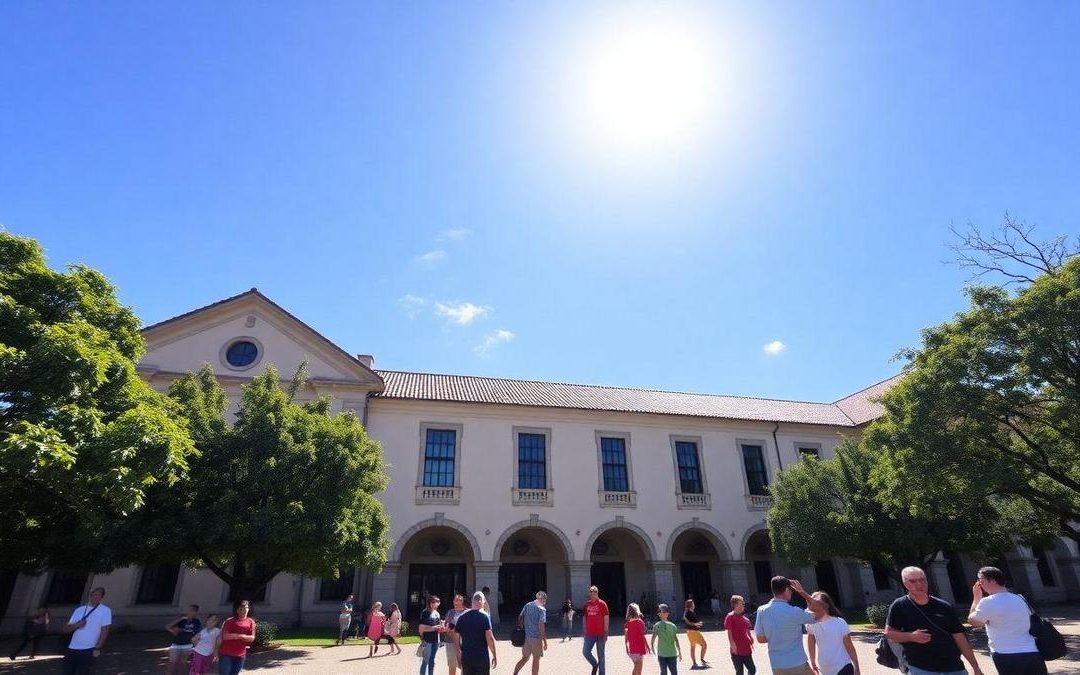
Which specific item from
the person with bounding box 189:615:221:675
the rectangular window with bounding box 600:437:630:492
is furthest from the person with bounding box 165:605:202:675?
the rectangular window with bounding box 600:437:630:492

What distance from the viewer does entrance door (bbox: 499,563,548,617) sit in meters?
24.8

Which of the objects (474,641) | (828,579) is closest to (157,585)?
(474,641)

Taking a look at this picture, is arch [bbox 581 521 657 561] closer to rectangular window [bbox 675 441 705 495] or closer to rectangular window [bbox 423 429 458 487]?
rectangular window [bbox 675 441 705 495]

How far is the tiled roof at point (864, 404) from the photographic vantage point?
102ft

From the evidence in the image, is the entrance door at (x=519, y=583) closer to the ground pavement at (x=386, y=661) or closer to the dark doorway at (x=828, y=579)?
the ground pavement at (x=386, y=661)

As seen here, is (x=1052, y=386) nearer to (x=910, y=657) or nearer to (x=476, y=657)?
(x=910, y=657)

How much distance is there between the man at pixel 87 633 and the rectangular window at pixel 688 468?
21.8 meters

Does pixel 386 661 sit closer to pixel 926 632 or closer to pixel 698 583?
pixel 926 632

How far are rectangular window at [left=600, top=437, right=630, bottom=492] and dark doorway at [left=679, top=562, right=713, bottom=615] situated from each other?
5.74 metres

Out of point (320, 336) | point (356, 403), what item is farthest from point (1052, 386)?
point (320, 336)

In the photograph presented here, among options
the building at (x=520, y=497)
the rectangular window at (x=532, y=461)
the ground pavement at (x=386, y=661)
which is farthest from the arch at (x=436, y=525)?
the ground pavement at (x=386, y=661)

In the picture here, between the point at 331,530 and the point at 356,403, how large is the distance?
917cm

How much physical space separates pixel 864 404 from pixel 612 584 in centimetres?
1884

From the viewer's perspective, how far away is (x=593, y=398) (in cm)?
2881
